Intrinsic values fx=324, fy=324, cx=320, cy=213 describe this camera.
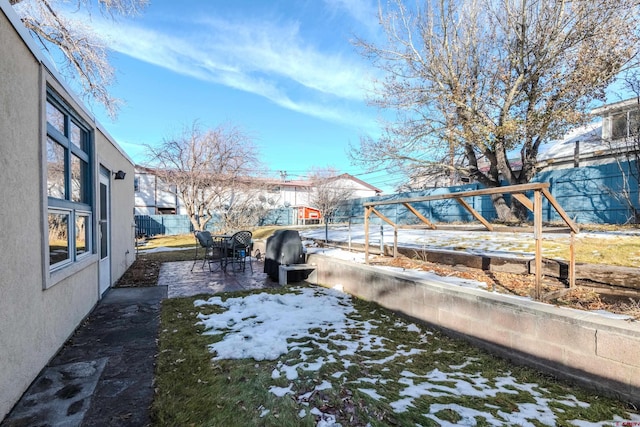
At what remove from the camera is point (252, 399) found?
2.24m

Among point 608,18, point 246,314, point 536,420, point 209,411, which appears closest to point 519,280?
point 536,420

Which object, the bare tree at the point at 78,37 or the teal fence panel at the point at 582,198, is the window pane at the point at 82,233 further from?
the bare tree at the point at 78,37

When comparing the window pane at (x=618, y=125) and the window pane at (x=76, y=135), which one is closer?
the window pane at (x=76, y=135)

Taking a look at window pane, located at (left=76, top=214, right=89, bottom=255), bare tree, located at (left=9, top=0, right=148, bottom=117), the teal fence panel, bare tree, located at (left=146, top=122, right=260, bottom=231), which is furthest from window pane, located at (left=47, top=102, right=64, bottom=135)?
bare tree, located at (left=146, top=122, right=260, bottom=231)

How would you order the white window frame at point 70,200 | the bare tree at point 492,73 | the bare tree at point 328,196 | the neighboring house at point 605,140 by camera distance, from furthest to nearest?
1. the bare tree at point 328,196
2. the neighboring house at point 605,140
3. the bare tree at point 492,73
4. the white window frame at point 70,200

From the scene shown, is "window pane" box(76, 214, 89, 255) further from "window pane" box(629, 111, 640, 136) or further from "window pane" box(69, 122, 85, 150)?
"window pane" box(629, 111, 640, 136)

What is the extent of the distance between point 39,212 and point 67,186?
3.55 ft

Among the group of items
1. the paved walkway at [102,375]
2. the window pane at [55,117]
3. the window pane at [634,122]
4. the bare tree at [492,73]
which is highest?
the bare tree at [492,73]

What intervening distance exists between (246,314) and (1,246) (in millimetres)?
2697

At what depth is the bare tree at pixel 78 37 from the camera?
286 inches

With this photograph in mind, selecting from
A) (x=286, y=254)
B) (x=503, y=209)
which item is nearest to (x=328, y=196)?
(x=503, y=209)

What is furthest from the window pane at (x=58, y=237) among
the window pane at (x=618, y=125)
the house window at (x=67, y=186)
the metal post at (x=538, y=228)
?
the window pane at (x=618, y=125)

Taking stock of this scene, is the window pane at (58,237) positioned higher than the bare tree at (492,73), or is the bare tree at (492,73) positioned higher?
the bare tree at (492,73)

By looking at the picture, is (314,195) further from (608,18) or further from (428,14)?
(608,18)
